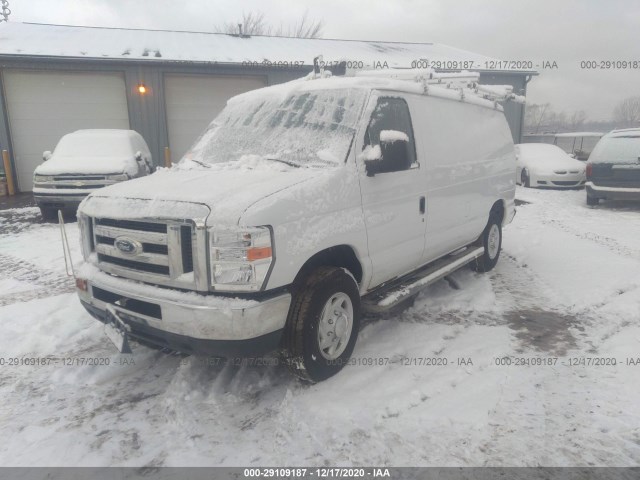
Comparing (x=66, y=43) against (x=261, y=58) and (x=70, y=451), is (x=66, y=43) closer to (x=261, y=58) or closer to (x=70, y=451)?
(x=261, y=58)

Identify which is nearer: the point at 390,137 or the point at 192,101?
the point at 390,137

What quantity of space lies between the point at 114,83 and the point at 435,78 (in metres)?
13.1

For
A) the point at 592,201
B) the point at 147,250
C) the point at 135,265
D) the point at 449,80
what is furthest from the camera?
the point at 592,201

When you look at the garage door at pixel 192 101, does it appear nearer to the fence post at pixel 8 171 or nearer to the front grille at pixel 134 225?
the fence post at pixel 8 171

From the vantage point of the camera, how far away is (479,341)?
13.2ft

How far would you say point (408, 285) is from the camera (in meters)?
4.12

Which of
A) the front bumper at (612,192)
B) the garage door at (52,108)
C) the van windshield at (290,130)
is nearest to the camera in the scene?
the van windshield at (290,130)

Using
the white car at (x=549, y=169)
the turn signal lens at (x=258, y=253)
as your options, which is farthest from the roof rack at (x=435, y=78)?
the white car at (x=549, y=169)

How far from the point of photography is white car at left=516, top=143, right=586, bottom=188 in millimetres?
13203

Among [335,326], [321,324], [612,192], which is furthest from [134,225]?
[612,192]

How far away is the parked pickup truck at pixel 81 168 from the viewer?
8.92m

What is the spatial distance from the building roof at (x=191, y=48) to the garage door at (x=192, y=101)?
2.49 ft

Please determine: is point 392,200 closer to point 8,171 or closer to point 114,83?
point 114,83

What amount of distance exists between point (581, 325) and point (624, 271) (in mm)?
2001
